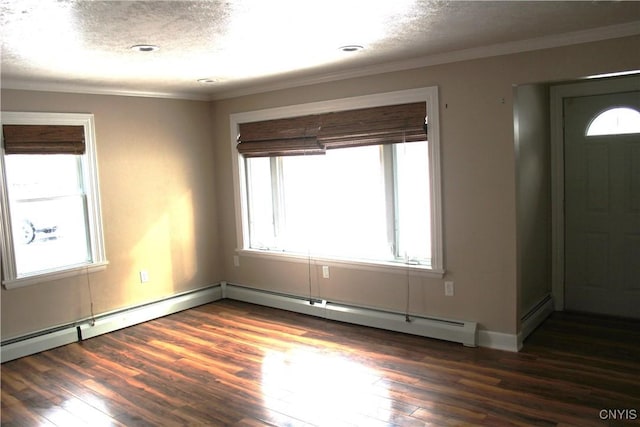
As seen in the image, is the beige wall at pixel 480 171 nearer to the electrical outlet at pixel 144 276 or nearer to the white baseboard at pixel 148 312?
the white baseboard at pixel 148 312

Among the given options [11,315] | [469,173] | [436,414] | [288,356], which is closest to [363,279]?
[288,356]

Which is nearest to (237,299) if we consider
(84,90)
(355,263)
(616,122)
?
(355,263)

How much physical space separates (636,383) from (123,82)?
472 centimetres

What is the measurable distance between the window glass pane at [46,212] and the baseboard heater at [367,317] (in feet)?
5.85

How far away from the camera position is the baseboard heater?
4289mm

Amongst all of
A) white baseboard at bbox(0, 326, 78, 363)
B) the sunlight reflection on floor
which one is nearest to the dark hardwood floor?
the sunlight reflection on floor

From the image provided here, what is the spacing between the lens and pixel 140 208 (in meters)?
5.35

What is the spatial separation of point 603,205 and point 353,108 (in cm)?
248

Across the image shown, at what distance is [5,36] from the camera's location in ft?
9.77

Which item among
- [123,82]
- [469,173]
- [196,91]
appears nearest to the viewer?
[469,173]

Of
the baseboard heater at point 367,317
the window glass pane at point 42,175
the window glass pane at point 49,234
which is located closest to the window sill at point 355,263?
the baseboard heater at point 367,317

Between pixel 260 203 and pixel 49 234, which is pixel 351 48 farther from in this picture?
pixel 49 234

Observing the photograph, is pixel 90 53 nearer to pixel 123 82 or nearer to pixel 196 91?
pixel 123 82

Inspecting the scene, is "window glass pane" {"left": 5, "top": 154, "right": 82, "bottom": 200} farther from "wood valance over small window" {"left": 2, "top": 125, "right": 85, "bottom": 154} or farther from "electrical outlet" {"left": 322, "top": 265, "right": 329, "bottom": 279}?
"electrical outlet" {"left": 322, "top": 265, "right": 329, "bottom": 279}
